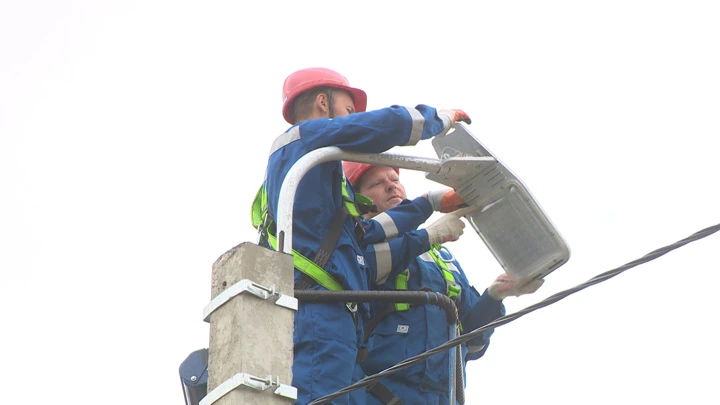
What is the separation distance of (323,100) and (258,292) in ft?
8.97

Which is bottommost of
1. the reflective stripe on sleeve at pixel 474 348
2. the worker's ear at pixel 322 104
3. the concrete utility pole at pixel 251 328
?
the concrete utility pole at pixel 251 328

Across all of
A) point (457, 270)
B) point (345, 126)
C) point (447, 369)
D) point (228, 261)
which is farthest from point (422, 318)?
point (228, 261)

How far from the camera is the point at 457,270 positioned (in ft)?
22.6

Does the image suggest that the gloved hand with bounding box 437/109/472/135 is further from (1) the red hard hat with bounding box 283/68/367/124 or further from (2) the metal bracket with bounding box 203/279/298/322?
(2) the metal bracket with bounding box 203/279/298/322

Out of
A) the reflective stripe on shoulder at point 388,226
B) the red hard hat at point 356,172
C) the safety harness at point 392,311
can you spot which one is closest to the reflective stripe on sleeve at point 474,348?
the safety harness at point 392,311

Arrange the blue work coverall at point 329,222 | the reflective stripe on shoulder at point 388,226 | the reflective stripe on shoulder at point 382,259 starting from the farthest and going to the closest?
1. the reflective stripe on shoulder at point 388,226
2. the reflective stripe on shoulder at point 382,259
3. the blue work coverall at point 329,222

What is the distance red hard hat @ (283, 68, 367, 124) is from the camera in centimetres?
654

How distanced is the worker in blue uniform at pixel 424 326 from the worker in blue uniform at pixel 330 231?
210mm

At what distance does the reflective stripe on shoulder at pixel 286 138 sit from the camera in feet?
18.3

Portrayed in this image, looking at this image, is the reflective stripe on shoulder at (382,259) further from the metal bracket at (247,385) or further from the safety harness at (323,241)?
the metal bracket at (247,385)

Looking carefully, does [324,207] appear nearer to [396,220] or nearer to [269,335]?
[396,220]

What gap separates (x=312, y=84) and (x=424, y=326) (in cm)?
151

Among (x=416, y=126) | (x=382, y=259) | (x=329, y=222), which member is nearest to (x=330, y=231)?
(x=329, y=222)

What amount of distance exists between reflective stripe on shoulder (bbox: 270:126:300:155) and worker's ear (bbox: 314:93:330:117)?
2.69 ft
